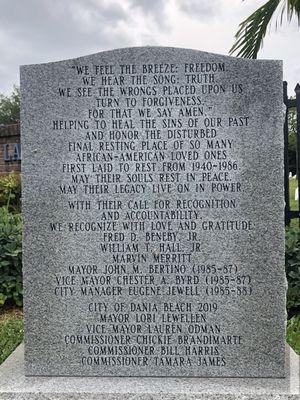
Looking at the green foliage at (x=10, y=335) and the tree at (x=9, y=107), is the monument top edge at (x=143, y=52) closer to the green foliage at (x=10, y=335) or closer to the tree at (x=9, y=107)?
the green foliage at (x=10, y=335)

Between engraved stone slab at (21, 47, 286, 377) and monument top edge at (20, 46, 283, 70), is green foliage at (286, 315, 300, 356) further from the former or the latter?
monument top edge at (20, 46, 283, 70)

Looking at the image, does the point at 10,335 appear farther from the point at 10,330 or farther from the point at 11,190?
the point at 11,190

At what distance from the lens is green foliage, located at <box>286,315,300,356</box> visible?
4496mm

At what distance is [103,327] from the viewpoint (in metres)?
3.42

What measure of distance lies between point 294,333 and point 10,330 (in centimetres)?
260

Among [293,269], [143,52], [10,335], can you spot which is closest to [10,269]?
[10,335]

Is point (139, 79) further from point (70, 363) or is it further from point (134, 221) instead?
point (70, 363)

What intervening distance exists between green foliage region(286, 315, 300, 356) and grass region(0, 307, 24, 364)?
2.36 meters

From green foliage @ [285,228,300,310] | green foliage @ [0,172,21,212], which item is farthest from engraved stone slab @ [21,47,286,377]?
green foliage @ [0,172,21,212]

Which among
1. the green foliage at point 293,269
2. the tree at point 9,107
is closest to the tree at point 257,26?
the green foliage at point 293,269

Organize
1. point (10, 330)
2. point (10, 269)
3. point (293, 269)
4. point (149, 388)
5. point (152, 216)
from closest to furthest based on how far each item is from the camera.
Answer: point (149, 388), point (152, 216), point (10, 330), point (293, 269), point (10, 269)

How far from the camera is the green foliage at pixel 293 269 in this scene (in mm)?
5262

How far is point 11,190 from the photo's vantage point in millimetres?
11023

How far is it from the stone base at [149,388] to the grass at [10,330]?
111 centimetres
